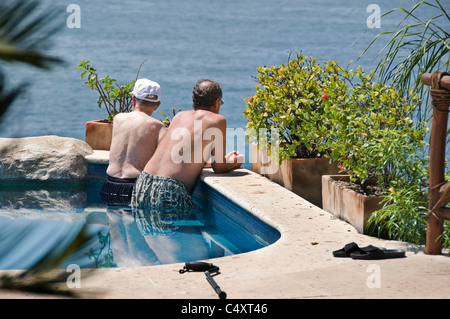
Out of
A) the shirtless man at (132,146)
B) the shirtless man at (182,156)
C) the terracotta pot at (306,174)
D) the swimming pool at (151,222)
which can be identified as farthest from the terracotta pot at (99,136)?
the terracotta pot at (306,174)

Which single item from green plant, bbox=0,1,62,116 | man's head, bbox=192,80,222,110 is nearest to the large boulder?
man's head, bbox=192,80,222,110

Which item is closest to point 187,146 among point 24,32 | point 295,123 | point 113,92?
point 295,123

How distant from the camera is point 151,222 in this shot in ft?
17.4

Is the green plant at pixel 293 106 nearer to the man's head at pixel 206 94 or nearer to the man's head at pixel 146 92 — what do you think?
the man's head at pixel 206 94

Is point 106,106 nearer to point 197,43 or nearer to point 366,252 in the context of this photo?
point 366,252

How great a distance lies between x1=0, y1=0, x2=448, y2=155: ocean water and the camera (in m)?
12.7

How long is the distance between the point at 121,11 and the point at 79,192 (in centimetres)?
1728

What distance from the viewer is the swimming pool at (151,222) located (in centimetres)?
457

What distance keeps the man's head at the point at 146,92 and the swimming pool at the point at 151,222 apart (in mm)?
851

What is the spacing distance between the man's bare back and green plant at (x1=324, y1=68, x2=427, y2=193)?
161 centimetres

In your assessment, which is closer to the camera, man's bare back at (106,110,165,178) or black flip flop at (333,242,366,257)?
black flip flop at (333,242,366,257)

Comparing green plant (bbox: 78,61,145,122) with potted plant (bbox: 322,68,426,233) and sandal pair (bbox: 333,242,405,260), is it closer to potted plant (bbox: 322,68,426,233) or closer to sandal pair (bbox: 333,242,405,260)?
potted plant (bbox: 322,68,426,233)
